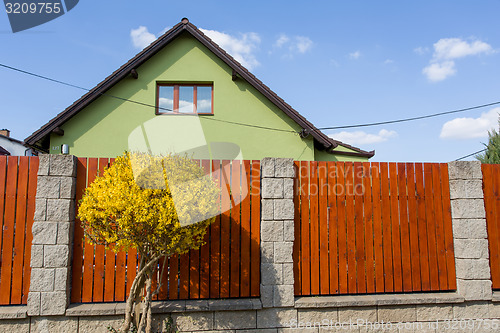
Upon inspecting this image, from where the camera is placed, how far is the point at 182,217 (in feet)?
11.7

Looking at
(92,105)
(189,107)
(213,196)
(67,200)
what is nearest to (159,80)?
(189,107)

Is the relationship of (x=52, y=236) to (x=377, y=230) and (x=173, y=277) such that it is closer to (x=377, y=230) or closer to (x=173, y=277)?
(x=173, y=277)

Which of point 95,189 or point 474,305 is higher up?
point 95,189

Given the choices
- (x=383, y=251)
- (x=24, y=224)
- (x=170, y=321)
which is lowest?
(x=170, y=321)

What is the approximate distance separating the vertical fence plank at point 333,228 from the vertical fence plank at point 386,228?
0.71 metres

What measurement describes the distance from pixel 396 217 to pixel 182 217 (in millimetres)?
3148

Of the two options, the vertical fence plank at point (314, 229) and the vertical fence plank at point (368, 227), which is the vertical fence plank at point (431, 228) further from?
the vertical fence plank at point (314, 229)

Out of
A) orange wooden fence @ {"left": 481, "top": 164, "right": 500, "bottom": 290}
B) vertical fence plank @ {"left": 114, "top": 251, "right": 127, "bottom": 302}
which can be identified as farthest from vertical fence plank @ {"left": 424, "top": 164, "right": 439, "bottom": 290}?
vertical fence plank @ {"left": 114, "top": 251, "right": 127, "bottom": 302}

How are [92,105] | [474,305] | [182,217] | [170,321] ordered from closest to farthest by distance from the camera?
1. [182,217]
2. [170,321]
3. [474,305]
4. [92,105]

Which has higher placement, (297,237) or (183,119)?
(183,119)

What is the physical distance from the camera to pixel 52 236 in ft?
13.6

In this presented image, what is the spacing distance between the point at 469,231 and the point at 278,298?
9.80ft

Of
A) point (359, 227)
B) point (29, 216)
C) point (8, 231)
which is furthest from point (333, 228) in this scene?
point (8, 231)

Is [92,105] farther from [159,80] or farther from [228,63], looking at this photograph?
[228,63]
